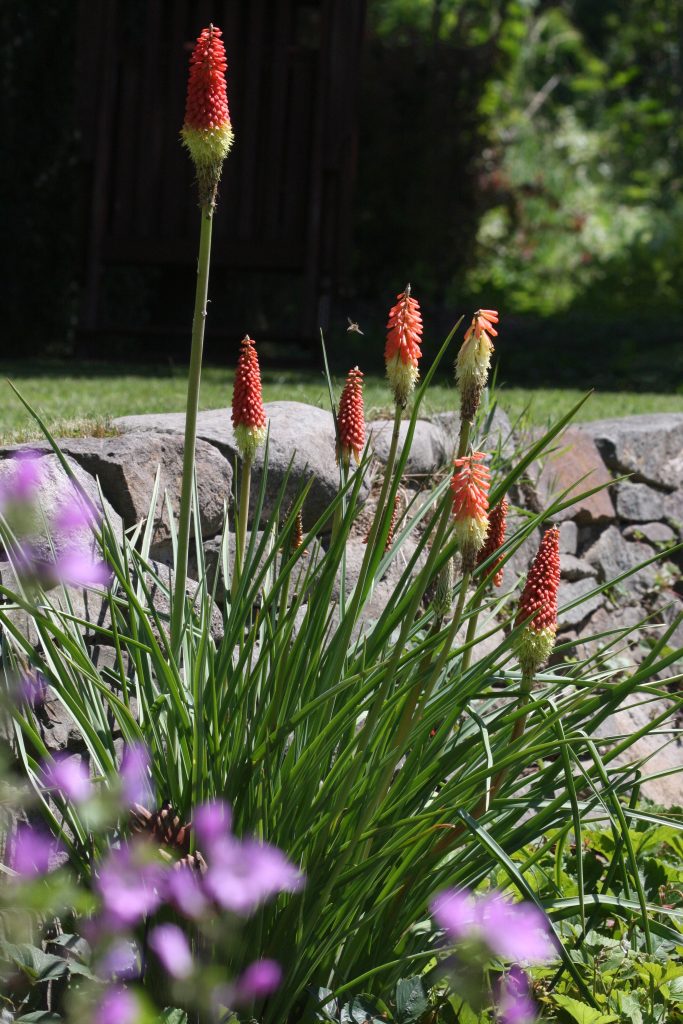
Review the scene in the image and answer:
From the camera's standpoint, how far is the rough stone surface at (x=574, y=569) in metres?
3.93

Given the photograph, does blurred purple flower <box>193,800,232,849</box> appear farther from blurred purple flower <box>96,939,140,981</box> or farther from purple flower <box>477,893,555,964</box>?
purple flower <box>477,893,555,964</box>

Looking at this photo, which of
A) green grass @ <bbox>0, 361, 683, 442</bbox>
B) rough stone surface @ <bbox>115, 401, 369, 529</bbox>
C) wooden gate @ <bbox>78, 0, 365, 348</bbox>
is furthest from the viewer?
wooden gate @ <bbox>78, 0, 365, 348</bbox>

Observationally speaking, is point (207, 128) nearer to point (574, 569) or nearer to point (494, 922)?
point (494, 922)

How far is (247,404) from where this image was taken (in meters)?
2.07

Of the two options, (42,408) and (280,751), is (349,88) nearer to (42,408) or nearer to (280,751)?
(42,408)

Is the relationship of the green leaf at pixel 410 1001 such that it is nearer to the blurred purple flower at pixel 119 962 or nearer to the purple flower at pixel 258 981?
the purple flower at pixel 258 981

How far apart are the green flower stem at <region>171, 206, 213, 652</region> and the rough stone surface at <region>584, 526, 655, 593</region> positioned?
245cm

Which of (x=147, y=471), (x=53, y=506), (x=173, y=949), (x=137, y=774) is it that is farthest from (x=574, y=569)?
(x=173, y=949)

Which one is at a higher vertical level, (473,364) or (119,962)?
(473,364)

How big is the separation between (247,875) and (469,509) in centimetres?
58

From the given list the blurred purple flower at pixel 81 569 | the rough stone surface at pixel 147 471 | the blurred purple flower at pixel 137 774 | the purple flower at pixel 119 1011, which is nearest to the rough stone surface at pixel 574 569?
the rough stone surface at pixel 147 471

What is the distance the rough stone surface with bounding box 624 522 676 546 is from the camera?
438 cm

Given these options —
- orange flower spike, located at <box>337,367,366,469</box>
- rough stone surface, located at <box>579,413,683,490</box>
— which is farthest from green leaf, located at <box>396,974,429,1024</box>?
rough stone surface, located at <box>579,413,683,490</box>

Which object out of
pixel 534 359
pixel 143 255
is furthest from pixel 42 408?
pixel 534 359
